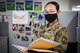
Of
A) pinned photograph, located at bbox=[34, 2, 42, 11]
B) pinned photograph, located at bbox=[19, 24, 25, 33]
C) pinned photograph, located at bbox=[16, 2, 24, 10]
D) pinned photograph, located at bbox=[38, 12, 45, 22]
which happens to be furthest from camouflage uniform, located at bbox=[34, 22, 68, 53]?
pinned photograph, located at bbox=[16, 2, 24, 10]

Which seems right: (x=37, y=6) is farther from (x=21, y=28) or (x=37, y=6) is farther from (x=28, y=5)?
(x=21, y=28)

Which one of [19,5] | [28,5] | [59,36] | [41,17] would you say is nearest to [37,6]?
[28,5]

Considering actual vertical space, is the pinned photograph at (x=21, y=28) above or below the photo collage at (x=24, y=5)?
below

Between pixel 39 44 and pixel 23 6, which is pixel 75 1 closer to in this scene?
pixel 23 6

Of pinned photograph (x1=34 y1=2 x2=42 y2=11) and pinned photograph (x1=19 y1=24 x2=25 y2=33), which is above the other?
pinned photograph (x1=34 y1=2 x2=42 y2=11)

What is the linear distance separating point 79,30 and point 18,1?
65.6 inches

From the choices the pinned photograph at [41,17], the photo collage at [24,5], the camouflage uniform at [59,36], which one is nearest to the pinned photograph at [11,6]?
the photo collage at [24,5]

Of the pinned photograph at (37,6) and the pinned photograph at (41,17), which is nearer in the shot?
the pinned photograph at (41,17)

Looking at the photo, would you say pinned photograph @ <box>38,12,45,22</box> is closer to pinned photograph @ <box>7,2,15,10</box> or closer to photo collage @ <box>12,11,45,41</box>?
photo collage @ <box>12,11,45,41</box>

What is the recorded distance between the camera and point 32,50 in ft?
3.30

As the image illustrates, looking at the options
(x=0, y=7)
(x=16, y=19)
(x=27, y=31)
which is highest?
(x=0, y=7)

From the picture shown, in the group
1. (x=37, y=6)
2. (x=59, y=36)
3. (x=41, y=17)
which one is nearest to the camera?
(x=59, y=36)

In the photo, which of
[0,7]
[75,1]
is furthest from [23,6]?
[75,1]

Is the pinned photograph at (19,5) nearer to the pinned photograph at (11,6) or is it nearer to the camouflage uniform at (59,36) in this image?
the pinned photograph at (11,6)
